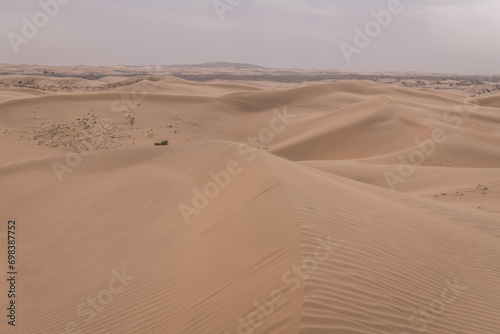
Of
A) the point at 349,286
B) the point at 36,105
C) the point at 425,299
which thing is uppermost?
the point at 36,105

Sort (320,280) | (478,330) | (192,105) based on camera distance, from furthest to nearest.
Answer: (192,105), (478,330), (320,280)

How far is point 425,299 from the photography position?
495 centimetres

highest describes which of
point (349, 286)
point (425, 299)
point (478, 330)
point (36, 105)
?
point (36, 105)

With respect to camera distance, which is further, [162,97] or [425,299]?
[162,97]

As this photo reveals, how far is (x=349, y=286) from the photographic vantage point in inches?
178

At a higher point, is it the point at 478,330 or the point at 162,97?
the point at 162,97

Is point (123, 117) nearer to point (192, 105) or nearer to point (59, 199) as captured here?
point (192, 105)

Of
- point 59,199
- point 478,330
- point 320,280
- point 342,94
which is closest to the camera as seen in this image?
point 320,280

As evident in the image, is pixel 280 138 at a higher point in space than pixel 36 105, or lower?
lower

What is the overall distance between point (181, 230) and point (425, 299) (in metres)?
3.97

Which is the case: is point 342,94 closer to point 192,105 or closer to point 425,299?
point 192,105

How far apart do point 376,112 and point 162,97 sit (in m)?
15.7

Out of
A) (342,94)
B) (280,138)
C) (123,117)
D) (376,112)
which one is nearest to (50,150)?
(123,117)

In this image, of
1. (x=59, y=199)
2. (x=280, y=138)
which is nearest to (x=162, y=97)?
(x=280, y=138)
